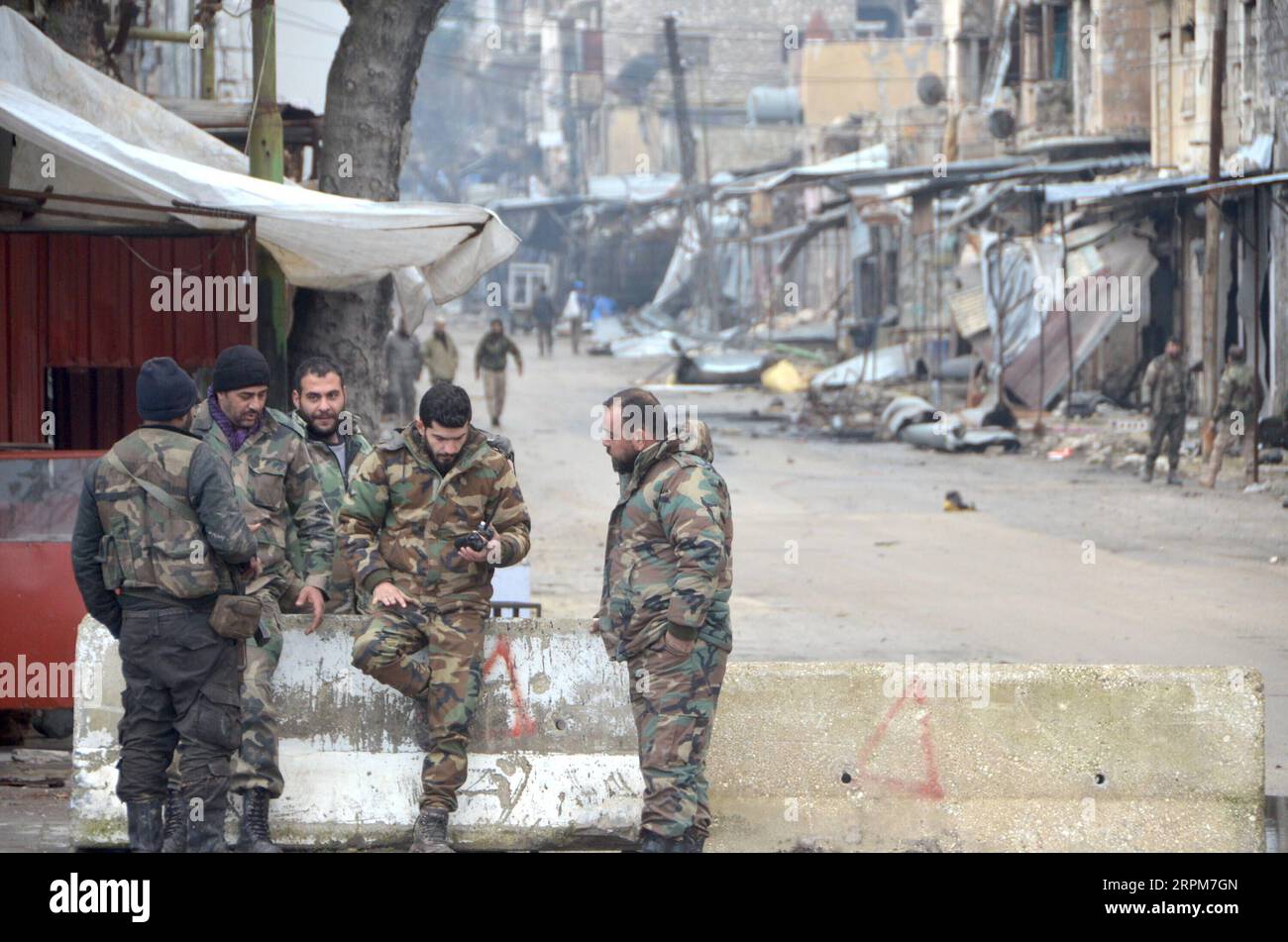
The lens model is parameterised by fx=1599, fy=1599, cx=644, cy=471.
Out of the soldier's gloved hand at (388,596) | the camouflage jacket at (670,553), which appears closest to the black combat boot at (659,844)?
the camouflage jacket at (670,553)

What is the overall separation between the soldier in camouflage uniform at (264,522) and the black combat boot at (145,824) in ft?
1.25

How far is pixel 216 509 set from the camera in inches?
205

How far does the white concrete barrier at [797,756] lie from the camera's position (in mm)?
6004

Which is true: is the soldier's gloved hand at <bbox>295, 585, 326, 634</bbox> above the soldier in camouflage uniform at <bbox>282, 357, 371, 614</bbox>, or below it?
below

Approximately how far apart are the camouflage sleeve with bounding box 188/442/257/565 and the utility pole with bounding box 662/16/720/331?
37.0 meters

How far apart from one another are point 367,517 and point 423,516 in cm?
20

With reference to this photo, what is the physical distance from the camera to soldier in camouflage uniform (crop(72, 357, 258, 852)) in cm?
519

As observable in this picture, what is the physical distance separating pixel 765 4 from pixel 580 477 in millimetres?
50607

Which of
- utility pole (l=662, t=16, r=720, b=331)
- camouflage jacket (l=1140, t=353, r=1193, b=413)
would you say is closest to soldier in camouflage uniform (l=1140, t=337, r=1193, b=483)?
camouflage jacket (l=1140, t=353, r=1193, b=413)

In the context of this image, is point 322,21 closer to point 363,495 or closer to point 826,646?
point 826,646

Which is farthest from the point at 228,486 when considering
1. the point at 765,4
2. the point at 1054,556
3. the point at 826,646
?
the point at 765,4

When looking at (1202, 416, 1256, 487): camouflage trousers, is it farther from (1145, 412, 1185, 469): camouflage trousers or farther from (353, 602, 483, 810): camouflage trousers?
(353, 602, 483, 810): camouflage trousers

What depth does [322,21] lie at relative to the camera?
25938 mm

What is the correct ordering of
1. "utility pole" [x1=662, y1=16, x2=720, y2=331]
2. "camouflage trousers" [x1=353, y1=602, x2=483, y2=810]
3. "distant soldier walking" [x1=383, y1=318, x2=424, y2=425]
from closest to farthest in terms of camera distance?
"camouflage trousers" [x1=353, y1=602, x2=483, y2=810], "distant soldier walking" [x1=383, y1=318, x2=424, y2=425], "utility pole" [x1=662, y1=16, x2=720, y2=331]
